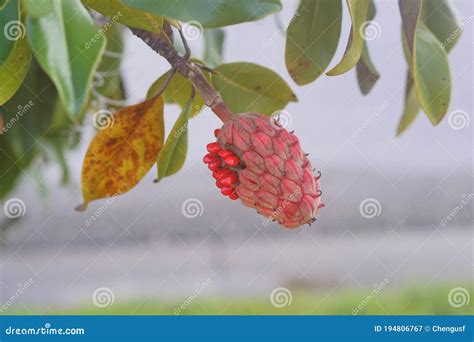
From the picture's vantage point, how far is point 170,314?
144 centimetres

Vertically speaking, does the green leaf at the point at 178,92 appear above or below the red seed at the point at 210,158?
above

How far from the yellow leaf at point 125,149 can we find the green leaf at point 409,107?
1.59ft

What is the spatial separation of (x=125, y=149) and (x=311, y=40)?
0.36 metres

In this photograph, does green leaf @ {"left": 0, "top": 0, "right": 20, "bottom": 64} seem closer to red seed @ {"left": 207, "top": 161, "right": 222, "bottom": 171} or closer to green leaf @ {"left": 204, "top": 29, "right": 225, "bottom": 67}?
red seed @ {"left": 207, "top": 161, "right": 222, "bottom": 171}

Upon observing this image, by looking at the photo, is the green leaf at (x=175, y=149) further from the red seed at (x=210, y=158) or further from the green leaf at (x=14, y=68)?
the green leaf at (x=14, y=68)

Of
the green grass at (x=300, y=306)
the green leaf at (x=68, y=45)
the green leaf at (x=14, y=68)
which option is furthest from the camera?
the green grass at (x=300, y=306)

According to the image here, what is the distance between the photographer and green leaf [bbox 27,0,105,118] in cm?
79

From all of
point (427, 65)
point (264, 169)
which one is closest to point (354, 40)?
point (427, 65)

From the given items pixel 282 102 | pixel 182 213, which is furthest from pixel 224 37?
pixel 182 213

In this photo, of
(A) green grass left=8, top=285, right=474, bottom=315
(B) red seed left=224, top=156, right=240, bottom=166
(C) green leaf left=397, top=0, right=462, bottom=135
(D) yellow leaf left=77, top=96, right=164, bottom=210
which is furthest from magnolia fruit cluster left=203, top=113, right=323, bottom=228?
(A) green grass left=8, top=285, right=474, bottom=315

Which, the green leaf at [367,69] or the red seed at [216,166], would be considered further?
the green leaf at [367,69]

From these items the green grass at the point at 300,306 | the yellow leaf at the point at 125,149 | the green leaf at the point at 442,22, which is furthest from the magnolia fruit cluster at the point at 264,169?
the green grass at the point at 300,306

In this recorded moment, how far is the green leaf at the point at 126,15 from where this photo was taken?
0.95 meters

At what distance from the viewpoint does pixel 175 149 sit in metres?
1.12
